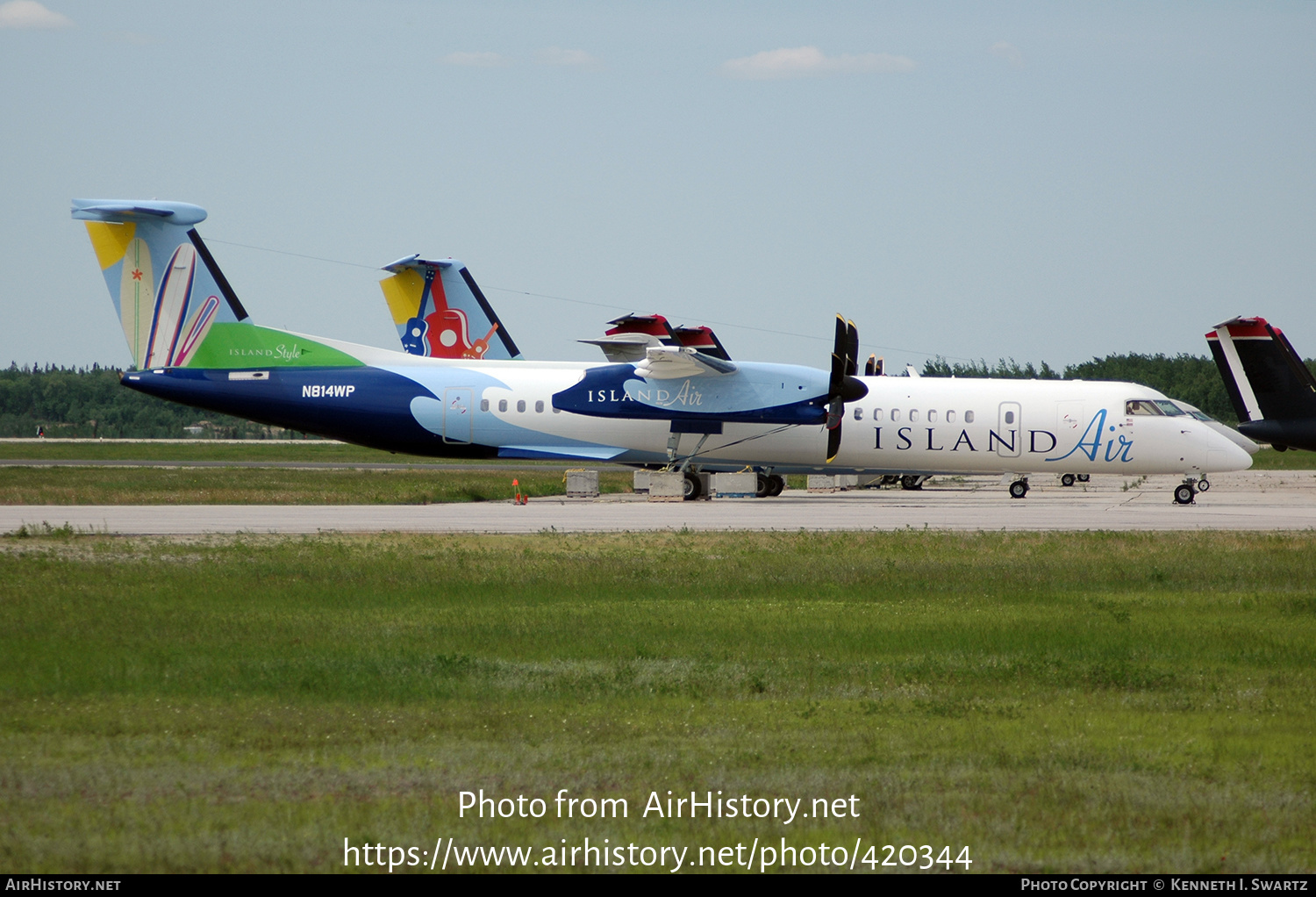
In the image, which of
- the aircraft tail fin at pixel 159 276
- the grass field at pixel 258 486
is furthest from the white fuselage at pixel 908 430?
the aircraft tail fin at pixel 159 276

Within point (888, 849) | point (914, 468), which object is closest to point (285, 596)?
point (888, 849)

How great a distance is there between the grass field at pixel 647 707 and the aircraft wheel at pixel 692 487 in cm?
1921

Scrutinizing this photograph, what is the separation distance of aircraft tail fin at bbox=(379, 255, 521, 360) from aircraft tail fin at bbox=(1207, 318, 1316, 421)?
27.3m

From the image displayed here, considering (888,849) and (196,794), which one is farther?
(196,794)

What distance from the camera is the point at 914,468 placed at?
38.3 meters

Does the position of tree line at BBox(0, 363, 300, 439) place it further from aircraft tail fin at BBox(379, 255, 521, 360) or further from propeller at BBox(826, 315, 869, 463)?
propeller at BBox(826, 315, 869, 463)

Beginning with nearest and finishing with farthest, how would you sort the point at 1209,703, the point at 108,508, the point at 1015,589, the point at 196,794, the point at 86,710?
the point at 196,794 < the point at 86,710 < the point at 1209,703 < the point at 1015,589 < the point at 108,508

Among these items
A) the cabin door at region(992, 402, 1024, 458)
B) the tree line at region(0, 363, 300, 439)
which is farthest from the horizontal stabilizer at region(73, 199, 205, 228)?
the tree line at region(0, 363, 300, 439)

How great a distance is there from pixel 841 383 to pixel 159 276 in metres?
20.4

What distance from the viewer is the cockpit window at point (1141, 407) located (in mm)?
37188

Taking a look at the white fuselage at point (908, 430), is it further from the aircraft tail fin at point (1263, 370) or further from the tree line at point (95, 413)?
the tree line at point (95, 413)

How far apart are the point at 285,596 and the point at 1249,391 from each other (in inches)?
1308

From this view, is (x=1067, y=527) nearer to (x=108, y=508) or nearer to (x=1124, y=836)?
(x=1124, y=836)
